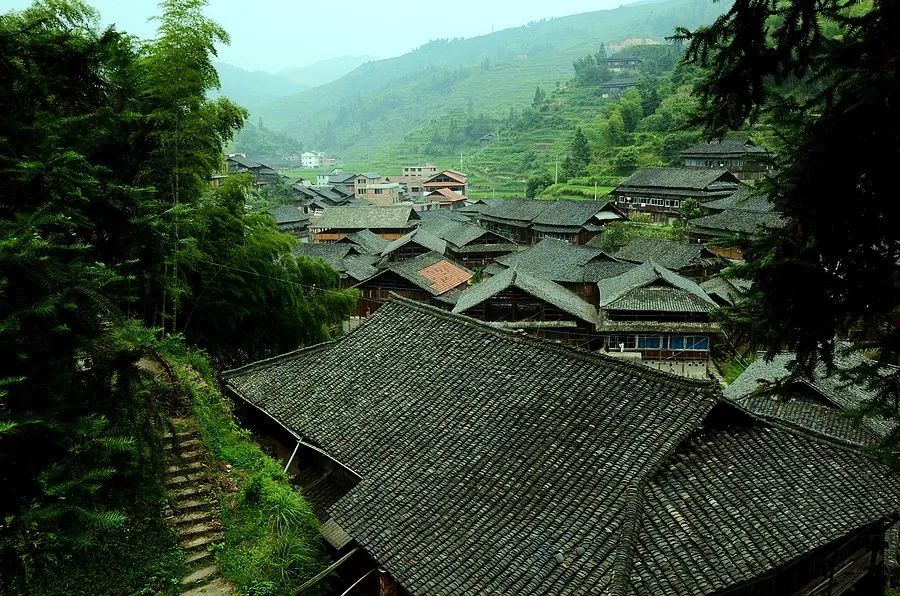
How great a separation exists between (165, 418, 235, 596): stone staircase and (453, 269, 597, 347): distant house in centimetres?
1820

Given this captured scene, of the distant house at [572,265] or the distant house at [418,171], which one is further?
the distant house at [418,171]

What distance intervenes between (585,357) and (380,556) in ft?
15.2

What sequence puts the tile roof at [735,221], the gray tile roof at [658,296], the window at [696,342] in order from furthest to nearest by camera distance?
the tile roof at [735,221], the window at [696,342], the gray tile roof at [658,296]

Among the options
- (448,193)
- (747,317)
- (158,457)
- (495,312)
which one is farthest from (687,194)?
→ (158,457)

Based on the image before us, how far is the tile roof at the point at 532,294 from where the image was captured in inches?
1091

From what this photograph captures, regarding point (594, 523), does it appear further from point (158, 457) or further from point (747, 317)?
point (158, 457)

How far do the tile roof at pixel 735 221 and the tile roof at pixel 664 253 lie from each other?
206cm

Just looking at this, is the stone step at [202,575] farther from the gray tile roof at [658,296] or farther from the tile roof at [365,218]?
the tile roof at [365,218]

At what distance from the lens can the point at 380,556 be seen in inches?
334

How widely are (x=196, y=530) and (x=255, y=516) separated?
90 centimetres

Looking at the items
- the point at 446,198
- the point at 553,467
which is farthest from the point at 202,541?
the point at 446,198

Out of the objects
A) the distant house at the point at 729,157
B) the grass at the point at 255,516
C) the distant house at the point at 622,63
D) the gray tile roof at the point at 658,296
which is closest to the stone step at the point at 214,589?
the grass at the point at 255,516

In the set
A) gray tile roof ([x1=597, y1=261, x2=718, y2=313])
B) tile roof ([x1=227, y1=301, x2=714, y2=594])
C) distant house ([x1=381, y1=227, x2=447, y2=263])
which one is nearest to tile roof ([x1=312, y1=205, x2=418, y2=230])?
distant house ([x1=381, y1=227, x2=447, y2=263])

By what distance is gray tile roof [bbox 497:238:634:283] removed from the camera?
35.4m
